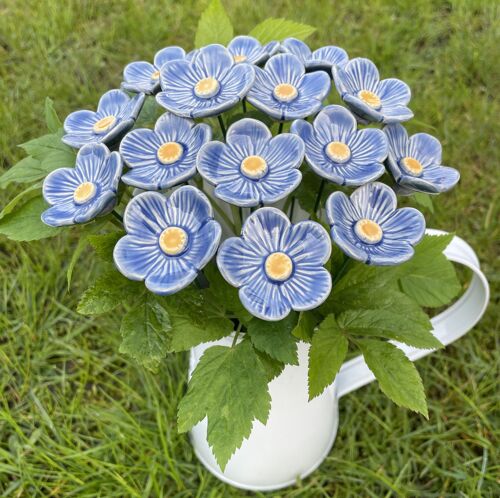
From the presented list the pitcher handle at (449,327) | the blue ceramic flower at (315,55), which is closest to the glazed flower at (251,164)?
the blue ceramic flower at (315,55)

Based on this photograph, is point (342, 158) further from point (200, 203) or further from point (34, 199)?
point (34, 199)

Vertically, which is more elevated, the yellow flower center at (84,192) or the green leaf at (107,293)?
the yellow flower center at (84,192)

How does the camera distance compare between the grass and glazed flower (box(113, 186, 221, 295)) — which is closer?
glazed flower (box(113, 186, 221, 295))

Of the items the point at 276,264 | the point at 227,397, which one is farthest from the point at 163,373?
the point at 276,264

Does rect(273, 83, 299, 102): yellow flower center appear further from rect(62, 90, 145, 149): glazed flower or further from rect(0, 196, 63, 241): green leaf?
rect(0, 196, 63, 241): green leaf

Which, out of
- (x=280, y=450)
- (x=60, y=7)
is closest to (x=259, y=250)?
(x=280, y=450)

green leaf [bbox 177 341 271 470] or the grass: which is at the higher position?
green leaf [bbox 177 341 271 470]

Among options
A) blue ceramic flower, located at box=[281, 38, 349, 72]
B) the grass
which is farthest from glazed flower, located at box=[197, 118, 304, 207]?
the grass

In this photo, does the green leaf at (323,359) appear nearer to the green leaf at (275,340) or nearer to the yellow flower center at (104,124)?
the green leaf at (275,340)
